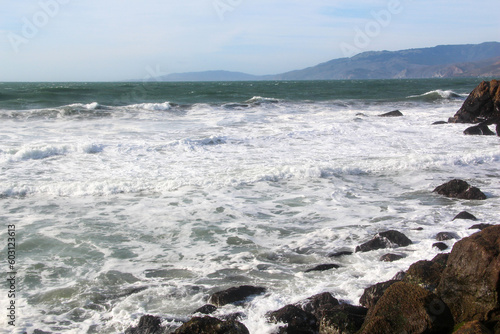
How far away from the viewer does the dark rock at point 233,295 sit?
464 cm

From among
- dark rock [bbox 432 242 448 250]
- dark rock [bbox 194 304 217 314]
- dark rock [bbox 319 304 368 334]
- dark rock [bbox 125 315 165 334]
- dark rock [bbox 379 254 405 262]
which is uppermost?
dark rock [bbox 319 304 368 334]

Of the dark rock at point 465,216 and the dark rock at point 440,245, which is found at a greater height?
the dark rock at point 465,216

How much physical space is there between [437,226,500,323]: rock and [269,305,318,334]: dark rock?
4.00 ft

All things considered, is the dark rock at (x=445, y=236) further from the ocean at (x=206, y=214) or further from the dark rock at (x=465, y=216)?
the dark rock at (x=465, y=216)

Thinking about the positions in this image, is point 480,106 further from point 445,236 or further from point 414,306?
point 414,306

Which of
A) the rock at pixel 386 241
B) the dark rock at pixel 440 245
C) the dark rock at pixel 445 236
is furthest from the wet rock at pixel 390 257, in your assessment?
the dark rock at pixel 445 236

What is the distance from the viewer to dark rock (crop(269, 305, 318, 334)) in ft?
13.2

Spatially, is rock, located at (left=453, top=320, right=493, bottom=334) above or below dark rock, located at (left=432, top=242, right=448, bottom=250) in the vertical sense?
above

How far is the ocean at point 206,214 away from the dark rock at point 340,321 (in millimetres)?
532

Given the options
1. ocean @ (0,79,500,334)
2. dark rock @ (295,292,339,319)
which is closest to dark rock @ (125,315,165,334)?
ocean @ (0,79,500,334)

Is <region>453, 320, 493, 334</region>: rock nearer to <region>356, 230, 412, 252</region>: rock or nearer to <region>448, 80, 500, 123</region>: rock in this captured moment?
<region>356, 230, 412, 252</region>: rock

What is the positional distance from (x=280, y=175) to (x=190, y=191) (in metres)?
2.46

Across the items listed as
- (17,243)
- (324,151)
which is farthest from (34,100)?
(17,243)

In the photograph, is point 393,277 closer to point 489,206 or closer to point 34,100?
point 489,206
